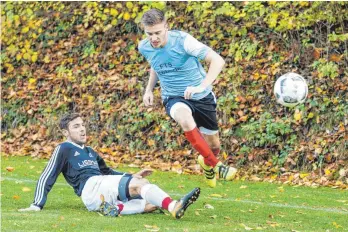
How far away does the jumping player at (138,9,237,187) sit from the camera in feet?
28.8

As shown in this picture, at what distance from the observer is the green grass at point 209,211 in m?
7.53

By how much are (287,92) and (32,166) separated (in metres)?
4.87

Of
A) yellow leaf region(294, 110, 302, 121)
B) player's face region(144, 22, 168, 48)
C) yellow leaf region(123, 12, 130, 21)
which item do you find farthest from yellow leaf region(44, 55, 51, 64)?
player's face region(144, 22, 168, 48)

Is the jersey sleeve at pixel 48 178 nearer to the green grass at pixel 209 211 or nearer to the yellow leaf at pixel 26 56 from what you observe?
the green grass at pixel 209 211

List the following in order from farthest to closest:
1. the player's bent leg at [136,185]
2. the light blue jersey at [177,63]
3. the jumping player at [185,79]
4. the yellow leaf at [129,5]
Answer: the yellow leaf at [129,5] → the light blue jersey at [177,63] → the jumping player at [185,79] → the player's bent leg at [136,185]

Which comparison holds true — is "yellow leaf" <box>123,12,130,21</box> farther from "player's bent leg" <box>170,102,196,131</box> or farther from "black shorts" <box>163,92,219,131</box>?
"player's bent leg" <box>170,102,196,131</box>

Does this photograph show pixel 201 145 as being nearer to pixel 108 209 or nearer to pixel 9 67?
pixel 108 209

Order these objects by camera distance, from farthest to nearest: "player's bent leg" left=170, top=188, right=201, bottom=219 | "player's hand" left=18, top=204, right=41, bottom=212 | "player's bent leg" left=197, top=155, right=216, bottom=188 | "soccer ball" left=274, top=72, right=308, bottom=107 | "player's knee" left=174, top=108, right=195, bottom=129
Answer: "soccer ball" left=274, top=72, right=308, bottom=107 → "player's bent leg" left=197, top=155, right=216, bottom=188 → "player's knee" left=174, top=108, right=195, bottom=129 → "player's hand" left=18, top=204, right=41, bottom=212 → "player's bent leg" left=170, top=188, right=201, bottom=219

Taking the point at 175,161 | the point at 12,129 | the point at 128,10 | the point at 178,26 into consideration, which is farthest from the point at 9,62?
the point at 175,161

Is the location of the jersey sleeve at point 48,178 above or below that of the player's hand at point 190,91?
below

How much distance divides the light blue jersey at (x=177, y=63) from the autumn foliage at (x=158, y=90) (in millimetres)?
3126

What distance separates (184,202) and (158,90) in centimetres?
709

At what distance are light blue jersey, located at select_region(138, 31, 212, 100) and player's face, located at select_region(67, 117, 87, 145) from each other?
3.76 ft

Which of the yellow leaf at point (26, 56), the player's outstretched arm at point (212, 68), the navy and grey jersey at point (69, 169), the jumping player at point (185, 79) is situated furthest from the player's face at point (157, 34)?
the yellow leaf at point (26, 56)
